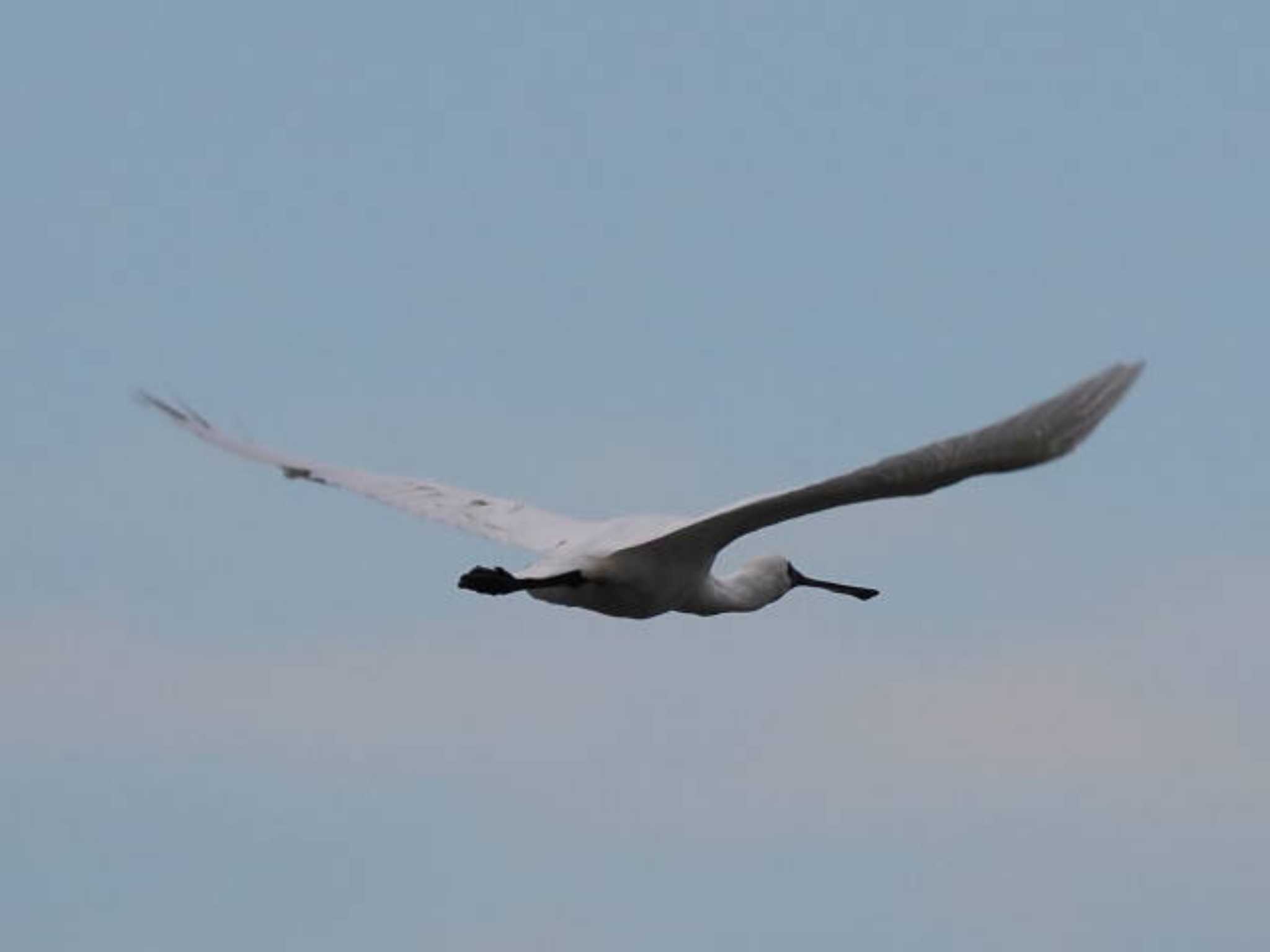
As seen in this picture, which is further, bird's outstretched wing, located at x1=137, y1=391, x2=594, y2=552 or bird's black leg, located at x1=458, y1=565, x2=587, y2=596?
bird's outstretched wing, located at x1=137, y1=391, x2=594, y2=552

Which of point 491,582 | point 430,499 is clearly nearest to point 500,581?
point 491,582

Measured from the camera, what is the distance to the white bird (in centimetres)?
2688

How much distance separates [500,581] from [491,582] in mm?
102

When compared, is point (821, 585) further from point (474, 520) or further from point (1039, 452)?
point (1039, 452)

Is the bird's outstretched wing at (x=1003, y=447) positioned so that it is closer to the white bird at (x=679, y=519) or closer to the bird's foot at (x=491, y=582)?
the white bird at (x=679, y=519)

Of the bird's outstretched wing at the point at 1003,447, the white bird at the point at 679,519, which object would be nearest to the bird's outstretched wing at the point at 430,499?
the white bird at the point at 679,519

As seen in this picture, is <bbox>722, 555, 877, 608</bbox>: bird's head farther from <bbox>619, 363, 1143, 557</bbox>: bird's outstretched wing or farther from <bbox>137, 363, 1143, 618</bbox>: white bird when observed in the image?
<bbox>619, 363, 1143, 557</bbox>: bird's outstretched wing

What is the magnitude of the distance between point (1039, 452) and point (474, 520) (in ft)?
31.0

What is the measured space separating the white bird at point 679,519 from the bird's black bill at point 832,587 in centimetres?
1

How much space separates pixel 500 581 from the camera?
31109 millimetres

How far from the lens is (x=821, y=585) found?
37250 mm

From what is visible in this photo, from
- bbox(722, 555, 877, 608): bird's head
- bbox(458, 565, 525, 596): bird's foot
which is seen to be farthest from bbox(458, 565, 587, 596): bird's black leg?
bbox(722, 555, 877, 608): bird's head

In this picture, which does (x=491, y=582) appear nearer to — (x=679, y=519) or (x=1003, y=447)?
(x=679, y=519)

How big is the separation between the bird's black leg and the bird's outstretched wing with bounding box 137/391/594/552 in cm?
172
